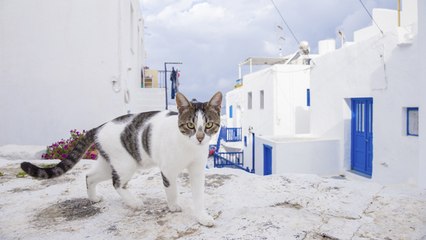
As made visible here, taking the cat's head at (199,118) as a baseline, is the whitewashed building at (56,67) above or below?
above

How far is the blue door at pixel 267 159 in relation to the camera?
35.7 feet

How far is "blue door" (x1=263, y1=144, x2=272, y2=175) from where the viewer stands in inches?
428

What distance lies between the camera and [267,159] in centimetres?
1120

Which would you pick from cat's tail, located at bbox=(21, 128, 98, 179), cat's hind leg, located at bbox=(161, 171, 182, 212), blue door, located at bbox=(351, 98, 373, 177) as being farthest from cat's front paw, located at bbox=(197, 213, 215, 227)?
blue door, located at bbox=(351, 98, 373, 177)

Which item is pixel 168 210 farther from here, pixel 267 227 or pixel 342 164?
pixel 342 164

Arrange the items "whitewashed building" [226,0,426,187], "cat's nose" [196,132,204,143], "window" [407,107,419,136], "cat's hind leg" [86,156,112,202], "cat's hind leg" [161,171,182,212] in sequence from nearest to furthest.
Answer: "cat's nose" [196,132,204,143]
"cat's hind leg" [161,171,182,212]
"cat's hind leg" [86,156,112,202]
"whitewashed building" [226,0,426,187]
"window" [407,107,419,136]

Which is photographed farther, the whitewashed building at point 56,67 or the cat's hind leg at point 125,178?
the whitewashed building at point 56,67

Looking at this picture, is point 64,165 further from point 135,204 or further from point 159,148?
point 159,148

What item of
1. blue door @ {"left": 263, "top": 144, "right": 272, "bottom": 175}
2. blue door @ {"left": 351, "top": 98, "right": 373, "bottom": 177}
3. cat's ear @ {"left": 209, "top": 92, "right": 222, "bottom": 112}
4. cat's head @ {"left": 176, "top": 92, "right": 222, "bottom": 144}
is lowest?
blue door @ {"left": 263, "top": 144, "right": 272, "bottom": 175}

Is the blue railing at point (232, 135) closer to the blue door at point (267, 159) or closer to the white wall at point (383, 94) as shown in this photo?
the blue door at point (267, 159)

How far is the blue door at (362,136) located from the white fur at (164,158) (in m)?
8.27

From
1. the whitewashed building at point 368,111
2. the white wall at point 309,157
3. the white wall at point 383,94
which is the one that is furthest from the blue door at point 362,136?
the white wall at point 309,157

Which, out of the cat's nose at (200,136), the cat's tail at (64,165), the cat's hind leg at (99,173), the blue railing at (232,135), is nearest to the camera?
the cat's nose at (200,136)

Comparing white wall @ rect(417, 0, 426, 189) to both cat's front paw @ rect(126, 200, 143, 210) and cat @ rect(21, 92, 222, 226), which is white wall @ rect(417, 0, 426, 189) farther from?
cat's front paw @ rect(126, 200, 143, 210)
